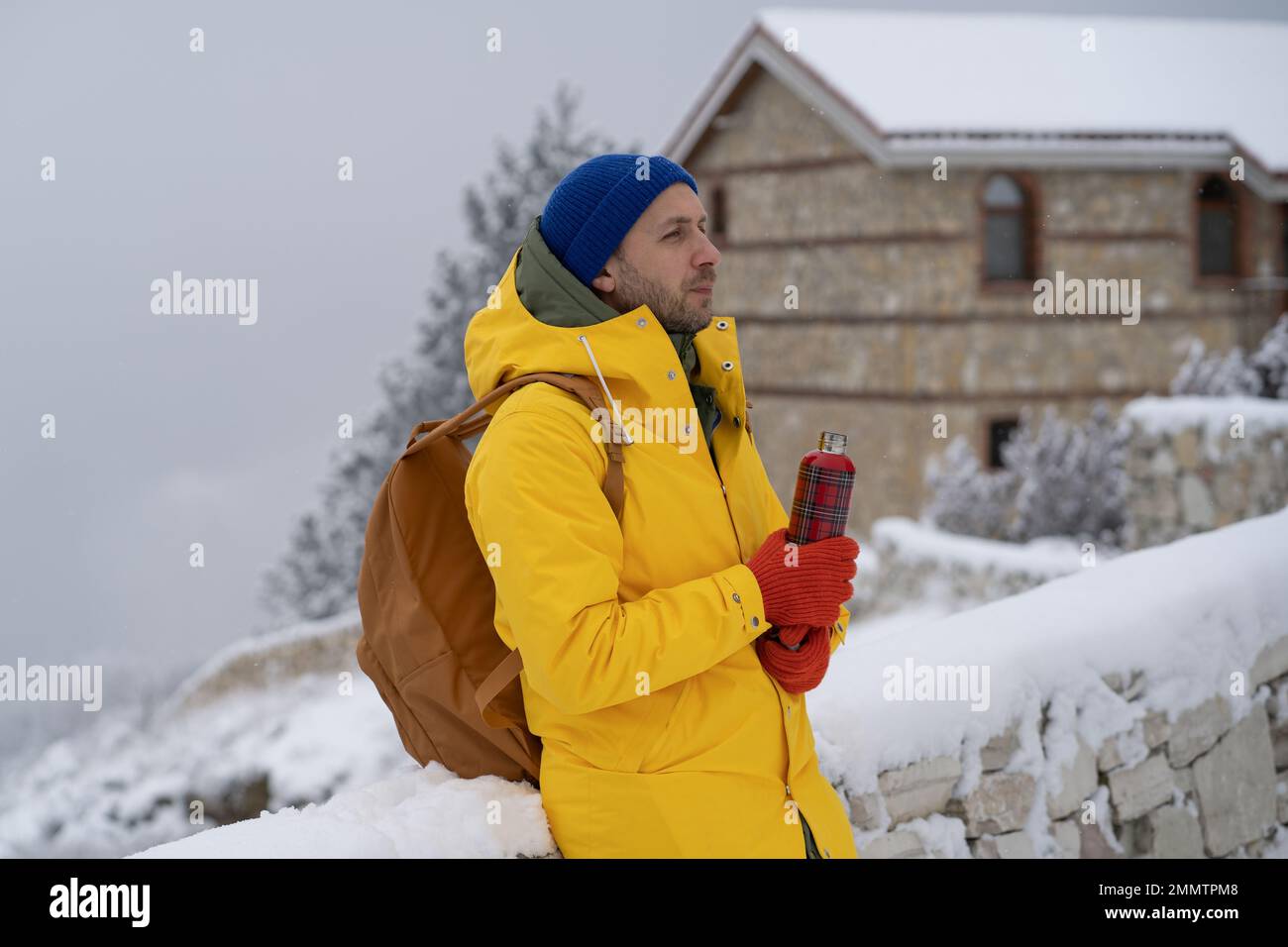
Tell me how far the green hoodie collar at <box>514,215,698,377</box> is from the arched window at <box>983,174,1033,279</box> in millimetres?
14383

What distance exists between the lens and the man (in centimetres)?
193

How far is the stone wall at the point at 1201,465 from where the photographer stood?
9523mm

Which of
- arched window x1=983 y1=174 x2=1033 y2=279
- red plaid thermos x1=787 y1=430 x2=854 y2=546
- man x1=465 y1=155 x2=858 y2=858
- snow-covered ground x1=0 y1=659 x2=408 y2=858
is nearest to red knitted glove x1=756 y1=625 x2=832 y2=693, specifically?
man x1=465 y1=155 x2=858 y2=858

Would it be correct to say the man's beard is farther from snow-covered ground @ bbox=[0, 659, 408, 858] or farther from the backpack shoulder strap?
snow-covered ground @ bbox=[0, 659, 408, 858]

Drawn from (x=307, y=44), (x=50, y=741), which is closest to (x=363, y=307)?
(x=307, y=44)

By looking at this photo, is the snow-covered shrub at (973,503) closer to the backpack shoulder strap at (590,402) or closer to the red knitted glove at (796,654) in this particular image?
the red knitted glove at (796,654)

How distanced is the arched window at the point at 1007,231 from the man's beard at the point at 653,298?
14.3 metres

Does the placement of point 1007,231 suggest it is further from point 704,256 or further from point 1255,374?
point 704,256

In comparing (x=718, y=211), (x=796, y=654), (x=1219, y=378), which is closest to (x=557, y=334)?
(x=796, y=654)

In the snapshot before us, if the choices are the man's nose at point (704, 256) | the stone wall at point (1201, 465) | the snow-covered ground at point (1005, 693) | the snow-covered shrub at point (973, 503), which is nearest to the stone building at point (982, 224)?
the snow-covered shrub at point (973, 503)

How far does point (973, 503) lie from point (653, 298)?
11076 millimetres

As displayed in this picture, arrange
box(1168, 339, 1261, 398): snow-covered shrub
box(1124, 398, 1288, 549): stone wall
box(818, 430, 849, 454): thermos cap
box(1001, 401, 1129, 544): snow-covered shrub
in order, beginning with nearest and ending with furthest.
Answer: box(818, 430, 849, 454): thermos cap, box(1124, 398, 1288, 549): stone wall, box(1168, 339, 1261, 398): snow-covered shrub, box(1001, 401, 1129, 544): snow-covered shrub

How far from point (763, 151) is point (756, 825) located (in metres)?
15.5

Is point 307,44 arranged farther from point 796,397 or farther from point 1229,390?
point 1229,390
